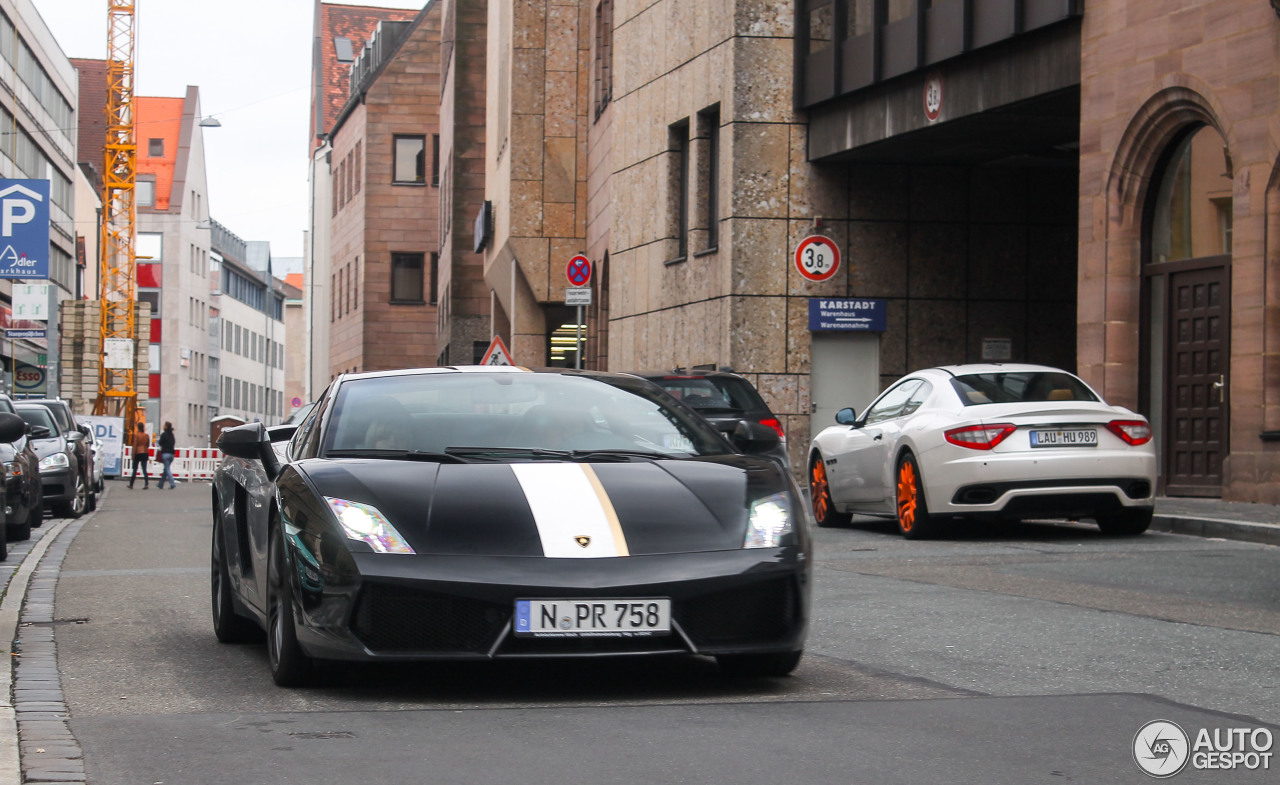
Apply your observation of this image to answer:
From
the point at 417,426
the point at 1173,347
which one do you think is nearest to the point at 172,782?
the point at 417,426

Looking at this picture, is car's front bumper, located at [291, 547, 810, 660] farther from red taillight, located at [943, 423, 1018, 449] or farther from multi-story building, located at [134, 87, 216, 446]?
multi-story building, located at [134, 87, 216, 446]

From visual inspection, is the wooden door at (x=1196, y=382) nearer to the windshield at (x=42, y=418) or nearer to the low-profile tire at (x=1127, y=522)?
the low-profile tire at (x=1127, y=522)

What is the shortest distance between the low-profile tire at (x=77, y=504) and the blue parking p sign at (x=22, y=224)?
390 centimetres

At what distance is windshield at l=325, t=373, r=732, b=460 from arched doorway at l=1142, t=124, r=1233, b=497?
13.3 m

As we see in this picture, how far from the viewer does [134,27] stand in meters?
83.4

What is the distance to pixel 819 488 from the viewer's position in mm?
17781

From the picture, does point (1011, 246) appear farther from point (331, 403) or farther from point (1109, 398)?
point (331, 403)

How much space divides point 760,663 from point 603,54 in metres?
32.8

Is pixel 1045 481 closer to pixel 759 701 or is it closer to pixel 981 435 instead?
pixel 981 435

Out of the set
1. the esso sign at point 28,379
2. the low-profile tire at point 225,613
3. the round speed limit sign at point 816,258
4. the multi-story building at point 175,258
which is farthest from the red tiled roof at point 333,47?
Answer: the low-profile tire at point 225,613

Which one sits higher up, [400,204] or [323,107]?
[323,107]

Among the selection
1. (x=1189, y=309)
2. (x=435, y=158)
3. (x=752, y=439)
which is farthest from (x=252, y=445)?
→ (x=435, y=158)

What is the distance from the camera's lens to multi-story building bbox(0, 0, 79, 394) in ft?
195

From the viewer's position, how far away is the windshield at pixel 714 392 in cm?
1753
